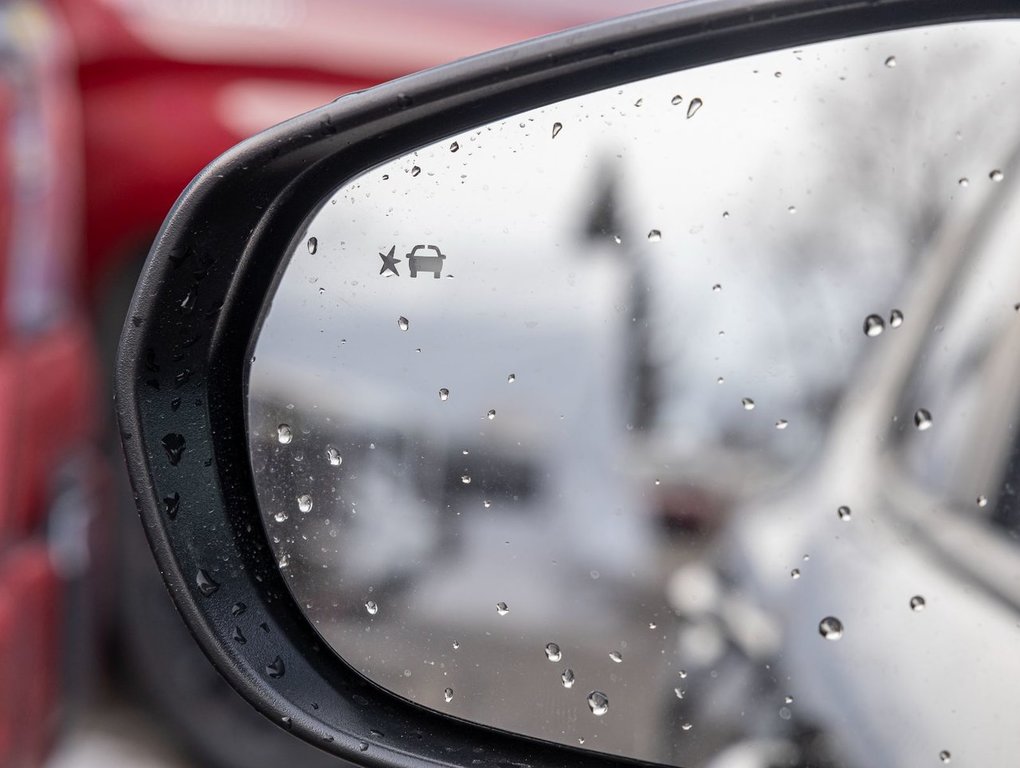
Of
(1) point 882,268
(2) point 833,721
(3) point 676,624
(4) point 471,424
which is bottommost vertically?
(2) point 833,721

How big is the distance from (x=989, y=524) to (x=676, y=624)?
40cm

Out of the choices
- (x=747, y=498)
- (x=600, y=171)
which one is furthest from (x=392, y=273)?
(x=747, y=498)

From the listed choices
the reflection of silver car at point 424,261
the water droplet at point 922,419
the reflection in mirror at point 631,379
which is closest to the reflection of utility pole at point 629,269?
the reflection in mirror at point 631,379

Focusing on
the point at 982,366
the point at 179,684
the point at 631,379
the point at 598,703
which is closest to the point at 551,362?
the point at 631,379

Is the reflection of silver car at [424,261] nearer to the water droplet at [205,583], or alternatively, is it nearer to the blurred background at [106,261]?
the water droplet at [205,583]

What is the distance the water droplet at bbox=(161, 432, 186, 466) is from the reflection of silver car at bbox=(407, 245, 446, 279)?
0.22 meters

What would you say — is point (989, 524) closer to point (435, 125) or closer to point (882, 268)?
point (882, 268)

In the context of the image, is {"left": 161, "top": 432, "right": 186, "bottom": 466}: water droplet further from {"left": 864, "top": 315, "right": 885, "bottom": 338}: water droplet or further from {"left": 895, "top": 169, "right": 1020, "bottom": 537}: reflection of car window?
{"left": 895, "top": 169, "right": 1020, "bottom": 537}: reflection of car window

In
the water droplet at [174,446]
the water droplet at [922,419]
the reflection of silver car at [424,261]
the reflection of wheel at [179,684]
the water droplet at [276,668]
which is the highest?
the reflection of silver car at [424,261]

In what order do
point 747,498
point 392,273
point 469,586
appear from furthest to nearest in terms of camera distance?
point 747,498 → point 469,586 → point 392,273

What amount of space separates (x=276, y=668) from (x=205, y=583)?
0.09 metres

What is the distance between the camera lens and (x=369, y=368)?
90 centimetres

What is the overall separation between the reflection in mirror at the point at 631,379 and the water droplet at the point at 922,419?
0.10m

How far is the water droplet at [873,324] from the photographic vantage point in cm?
97
